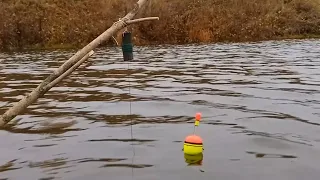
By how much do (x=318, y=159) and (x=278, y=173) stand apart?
0.82 metres

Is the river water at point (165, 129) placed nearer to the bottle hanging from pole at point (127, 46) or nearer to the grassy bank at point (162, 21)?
the bottle hanging from pole at point (127, 46)

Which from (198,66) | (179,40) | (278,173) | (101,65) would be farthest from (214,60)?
(179,40)

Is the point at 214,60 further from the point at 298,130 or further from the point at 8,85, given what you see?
the point at 298,130

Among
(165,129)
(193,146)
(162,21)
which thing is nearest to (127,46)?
(165,129)

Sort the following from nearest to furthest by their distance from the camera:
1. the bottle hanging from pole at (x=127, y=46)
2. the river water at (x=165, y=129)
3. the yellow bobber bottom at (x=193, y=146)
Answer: the river water at (x=165, y=129) → the yellow bobber bottom at (x=193, y=146) → the bottle hanging from pole at (x=127, y=46)

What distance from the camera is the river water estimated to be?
5629 mm

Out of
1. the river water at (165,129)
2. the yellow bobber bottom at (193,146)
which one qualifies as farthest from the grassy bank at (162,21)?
the yellow bobber bottom at (193,146)

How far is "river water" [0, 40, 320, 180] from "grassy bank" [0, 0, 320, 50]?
2301 centimetres

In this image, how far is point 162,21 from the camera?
38.5 metres

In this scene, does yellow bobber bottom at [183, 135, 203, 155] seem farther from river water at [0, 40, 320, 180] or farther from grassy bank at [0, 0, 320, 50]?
grassy bank at [0, 0, 320, 50]

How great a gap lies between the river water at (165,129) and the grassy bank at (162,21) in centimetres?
2301

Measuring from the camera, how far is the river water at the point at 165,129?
18.5ft

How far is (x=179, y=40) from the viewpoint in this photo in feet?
124

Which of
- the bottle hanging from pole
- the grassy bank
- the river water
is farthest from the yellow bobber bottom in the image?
the grassy bank
